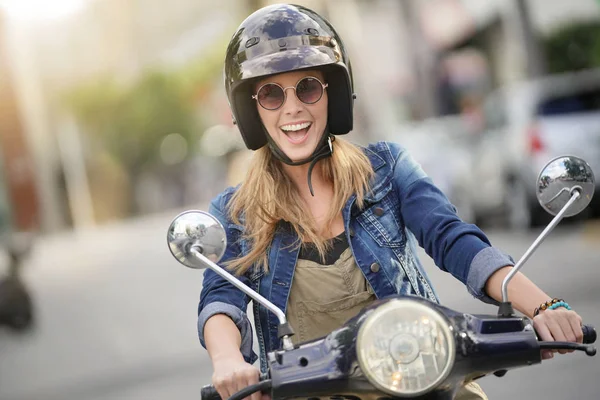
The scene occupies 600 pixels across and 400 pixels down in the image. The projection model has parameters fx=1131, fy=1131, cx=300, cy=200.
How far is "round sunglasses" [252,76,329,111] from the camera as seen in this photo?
3.00 metres

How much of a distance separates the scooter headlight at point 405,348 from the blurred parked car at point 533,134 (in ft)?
35.5

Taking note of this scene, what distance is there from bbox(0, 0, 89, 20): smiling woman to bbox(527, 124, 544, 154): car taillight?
3245cm

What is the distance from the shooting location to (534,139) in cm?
1352

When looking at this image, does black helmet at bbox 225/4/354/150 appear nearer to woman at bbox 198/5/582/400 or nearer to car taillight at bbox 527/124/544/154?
woman at bbox 198/5/582/400

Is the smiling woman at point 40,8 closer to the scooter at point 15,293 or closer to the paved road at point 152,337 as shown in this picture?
the paved road at point 152,337

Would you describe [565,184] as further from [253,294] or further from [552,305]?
[253,294]

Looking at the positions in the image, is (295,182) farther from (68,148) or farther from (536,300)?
(68,148)

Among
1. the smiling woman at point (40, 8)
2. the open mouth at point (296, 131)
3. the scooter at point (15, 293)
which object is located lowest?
the scooter at point (15, 293)

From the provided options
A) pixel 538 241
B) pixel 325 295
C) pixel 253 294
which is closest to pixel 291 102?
pixel 325 295

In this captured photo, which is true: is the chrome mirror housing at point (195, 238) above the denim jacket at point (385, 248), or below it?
above

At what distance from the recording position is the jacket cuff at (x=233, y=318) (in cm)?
278

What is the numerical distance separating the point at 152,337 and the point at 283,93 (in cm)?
887

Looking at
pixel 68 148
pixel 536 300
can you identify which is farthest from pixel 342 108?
pixel 68 148

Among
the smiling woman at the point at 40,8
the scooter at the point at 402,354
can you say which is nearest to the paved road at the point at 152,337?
the scooter at the point at 402,354
